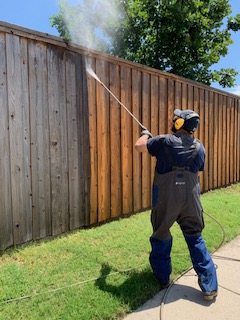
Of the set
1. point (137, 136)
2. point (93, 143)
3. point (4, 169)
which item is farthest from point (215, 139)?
point (4, 169)

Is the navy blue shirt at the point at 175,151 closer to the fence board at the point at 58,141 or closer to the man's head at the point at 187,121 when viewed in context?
the man's head at the point at 187,121

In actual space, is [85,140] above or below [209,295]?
above

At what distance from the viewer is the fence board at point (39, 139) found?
3.42 metres

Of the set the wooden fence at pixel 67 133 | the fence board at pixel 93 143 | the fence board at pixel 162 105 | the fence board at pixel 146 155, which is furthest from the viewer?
the fence board at pixel 162 105

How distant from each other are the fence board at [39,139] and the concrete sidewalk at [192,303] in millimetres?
1704

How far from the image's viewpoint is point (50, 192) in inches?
144

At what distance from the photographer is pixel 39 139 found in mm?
3510

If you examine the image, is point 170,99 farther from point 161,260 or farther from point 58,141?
point 161,260

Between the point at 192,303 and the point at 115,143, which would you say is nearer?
the point at 192,303

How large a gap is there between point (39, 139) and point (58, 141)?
0.28 m

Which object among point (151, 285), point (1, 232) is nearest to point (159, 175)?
point (151, 285)

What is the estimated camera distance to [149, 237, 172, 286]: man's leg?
2.74m

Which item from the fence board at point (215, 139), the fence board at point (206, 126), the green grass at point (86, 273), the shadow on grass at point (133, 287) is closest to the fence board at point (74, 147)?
the green grass at point (86, 273)

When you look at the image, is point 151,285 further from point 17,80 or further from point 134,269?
point 17,80
